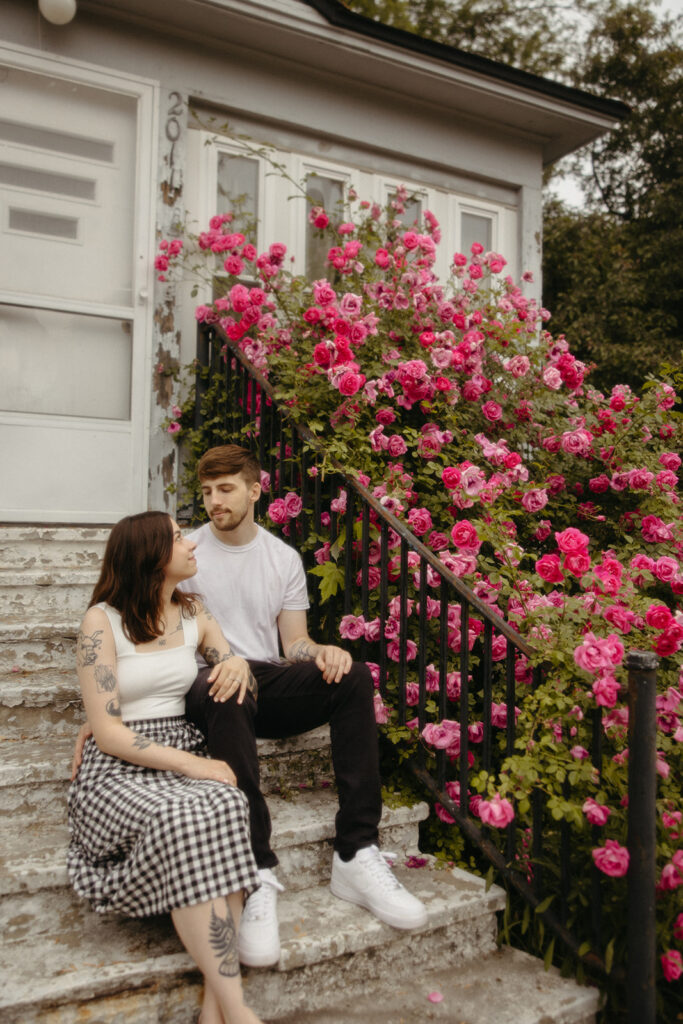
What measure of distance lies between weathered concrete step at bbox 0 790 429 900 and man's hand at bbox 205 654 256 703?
1.62ft

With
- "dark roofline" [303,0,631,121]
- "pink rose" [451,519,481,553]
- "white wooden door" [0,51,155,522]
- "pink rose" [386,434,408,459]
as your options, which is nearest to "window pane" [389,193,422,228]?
"dark roofline" [303,0,631,121]

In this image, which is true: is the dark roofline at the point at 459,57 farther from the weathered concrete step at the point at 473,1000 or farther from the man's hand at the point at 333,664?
the weathered concrete step at the point at 473,1000

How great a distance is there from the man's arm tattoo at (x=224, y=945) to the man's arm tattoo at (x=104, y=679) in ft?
2.18

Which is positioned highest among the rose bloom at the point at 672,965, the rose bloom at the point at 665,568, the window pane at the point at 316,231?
the window pane at the point at 316,231

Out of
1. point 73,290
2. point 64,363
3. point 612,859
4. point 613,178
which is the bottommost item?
point 612,859

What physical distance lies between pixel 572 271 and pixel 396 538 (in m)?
9.95

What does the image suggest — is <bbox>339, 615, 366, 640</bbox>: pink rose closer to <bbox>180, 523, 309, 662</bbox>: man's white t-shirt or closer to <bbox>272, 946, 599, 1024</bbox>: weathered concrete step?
<bbox>180, 523, 309, 662</bbox>: man's white t-shirt

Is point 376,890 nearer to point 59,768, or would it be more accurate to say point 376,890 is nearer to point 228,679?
point 228,679

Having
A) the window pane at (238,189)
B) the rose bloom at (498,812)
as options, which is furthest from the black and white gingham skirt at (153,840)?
the window pane at (238,189)

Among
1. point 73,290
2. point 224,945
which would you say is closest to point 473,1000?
point 224,945

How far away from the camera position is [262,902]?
2.15 metres

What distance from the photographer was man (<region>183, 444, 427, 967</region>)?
2264 millimetres

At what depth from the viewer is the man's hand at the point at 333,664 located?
2.54 m

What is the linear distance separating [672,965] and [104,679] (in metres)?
1.78
